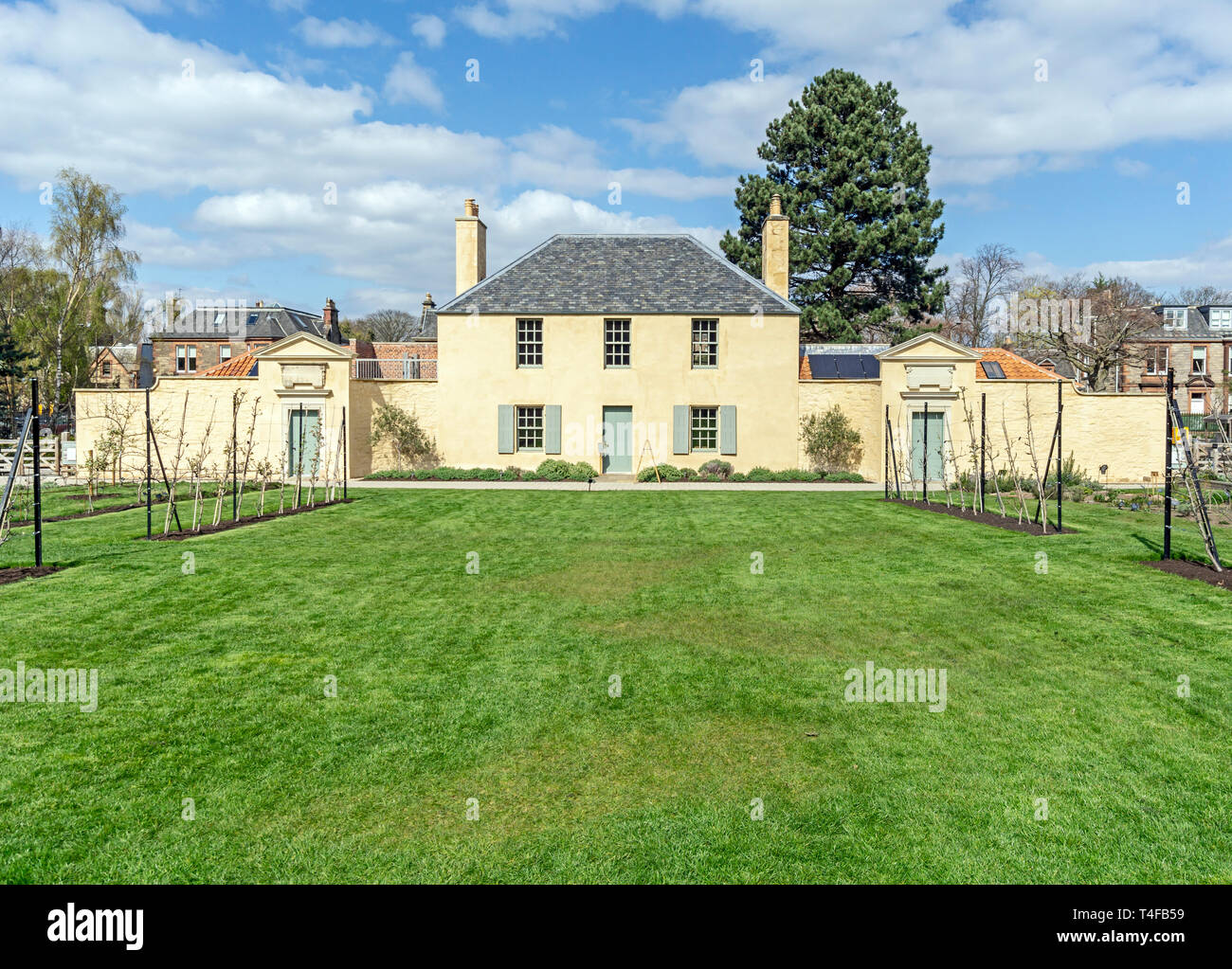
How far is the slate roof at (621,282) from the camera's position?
27125 mm

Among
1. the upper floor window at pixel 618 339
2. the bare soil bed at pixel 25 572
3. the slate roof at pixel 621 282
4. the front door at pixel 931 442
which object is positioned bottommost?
the bare soil bed at pixel 25 572

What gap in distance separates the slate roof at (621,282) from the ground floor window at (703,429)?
3.27m

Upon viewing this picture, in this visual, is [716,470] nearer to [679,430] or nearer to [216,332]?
[679,430]

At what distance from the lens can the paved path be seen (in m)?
23.7

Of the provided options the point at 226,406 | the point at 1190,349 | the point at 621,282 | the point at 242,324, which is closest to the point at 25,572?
the point at 226,406

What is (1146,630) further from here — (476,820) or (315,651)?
(315,651)

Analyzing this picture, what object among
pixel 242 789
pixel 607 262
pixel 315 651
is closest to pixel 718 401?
pixel 607 262

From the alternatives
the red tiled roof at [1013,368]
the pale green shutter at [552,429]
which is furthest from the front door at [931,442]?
the pale green shutter at [552,429]

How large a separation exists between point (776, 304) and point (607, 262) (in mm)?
6079

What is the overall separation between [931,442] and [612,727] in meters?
23.1

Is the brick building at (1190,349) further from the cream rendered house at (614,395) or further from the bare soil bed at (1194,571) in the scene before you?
the bare soil bed at (1194,571)

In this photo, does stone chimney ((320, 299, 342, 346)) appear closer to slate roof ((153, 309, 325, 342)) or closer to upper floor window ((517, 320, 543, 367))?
slate roof ((153, 309, 325, 342))

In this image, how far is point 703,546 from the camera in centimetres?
1328
